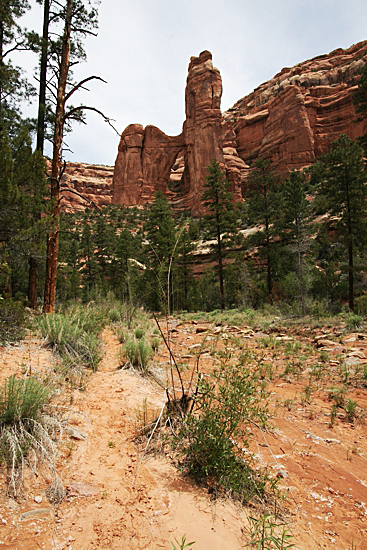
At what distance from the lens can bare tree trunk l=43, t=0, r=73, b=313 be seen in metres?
7.39

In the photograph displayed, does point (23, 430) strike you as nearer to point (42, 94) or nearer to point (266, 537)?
point (266, 537)

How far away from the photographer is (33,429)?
7.70 ft

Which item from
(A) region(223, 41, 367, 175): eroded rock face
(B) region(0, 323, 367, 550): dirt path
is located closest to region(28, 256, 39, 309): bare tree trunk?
(B) region(0, 323, 367, 550): dirt path

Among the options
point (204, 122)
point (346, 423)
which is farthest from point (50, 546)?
point (204, 122)

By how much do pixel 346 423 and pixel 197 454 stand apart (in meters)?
2.50

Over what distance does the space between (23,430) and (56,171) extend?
23.6 feet

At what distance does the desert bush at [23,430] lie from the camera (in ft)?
6.72

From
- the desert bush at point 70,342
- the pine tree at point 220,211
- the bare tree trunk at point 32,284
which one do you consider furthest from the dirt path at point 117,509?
the pine tree at point 220,211

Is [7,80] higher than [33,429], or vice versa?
[7,80]

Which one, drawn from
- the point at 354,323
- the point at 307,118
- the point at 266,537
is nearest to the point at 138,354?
the point at 266,537

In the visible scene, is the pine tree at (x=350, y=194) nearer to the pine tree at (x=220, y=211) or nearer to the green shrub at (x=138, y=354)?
the pine tree at (x=220, y=211)

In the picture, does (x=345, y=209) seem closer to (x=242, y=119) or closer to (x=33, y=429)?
(x=33, y=429)

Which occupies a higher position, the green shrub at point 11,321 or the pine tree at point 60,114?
the pine tree at point 60,114

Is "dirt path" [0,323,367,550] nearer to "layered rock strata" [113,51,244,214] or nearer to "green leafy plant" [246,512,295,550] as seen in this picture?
"green leafy plant" [246,512,295,550]
